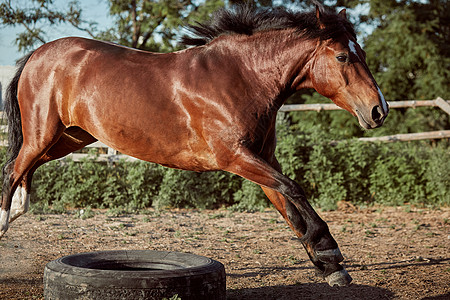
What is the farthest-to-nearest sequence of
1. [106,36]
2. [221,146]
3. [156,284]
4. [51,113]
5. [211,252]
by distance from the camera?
[106,36], [211,252], [51,113], [221,146], [156,284]

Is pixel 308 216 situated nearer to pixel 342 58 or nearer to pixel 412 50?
pixel 342 58

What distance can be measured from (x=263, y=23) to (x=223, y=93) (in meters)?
0.62

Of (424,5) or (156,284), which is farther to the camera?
(424,5)

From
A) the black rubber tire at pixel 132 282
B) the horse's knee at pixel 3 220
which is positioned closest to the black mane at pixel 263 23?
the black rubber tire at pixel 132 282

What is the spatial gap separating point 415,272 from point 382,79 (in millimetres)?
11675

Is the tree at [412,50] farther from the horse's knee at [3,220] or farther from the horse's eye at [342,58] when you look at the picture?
the horse's knee at [3,220]

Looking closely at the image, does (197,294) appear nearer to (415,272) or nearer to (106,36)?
(415,272)

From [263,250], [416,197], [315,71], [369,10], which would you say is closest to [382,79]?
[369,10]

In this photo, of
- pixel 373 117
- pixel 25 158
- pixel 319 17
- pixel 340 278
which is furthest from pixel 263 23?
pixel 25 158

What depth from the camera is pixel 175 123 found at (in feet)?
10.8

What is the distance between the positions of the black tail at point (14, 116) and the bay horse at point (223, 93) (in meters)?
0.43

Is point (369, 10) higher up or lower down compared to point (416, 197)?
higher up

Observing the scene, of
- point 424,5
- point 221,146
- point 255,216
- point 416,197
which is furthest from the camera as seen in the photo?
point 424,5

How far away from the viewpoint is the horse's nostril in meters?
2.99
